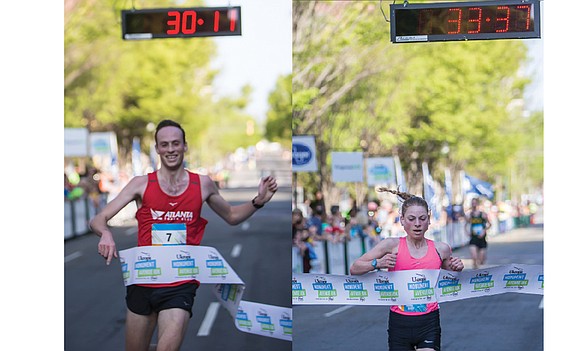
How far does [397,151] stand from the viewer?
1859 inches

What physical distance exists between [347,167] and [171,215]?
16.2 metres

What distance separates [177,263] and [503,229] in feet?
135

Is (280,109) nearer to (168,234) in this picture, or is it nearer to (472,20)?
(472,20)

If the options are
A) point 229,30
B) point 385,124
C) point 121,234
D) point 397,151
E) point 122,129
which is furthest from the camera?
point 122,129

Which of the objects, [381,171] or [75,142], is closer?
[381,171]

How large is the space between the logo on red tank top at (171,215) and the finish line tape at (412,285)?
1.01 metres

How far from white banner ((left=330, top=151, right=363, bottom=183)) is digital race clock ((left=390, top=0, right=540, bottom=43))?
1485 cm

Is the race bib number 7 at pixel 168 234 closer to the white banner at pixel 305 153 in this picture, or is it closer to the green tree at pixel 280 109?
the white banner at pixel 305 153

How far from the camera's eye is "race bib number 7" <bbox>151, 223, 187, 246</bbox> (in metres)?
7.91

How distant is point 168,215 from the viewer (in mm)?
7863

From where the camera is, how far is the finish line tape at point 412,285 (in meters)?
7.52

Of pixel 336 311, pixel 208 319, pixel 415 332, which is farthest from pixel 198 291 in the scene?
pixel 415 332

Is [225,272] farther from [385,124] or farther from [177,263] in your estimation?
[385,124]

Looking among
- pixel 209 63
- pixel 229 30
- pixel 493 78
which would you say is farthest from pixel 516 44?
pixel 229 30
